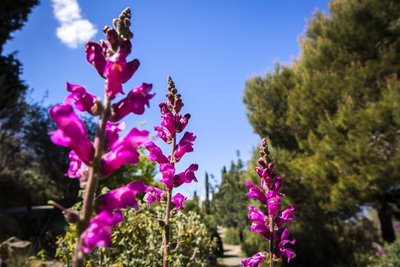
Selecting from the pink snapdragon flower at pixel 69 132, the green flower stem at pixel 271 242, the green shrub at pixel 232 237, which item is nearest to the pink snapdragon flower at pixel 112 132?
the pink snapdragon flower at pixel 69 132

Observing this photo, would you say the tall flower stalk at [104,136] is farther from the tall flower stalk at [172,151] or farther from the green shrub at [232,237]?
the green shrub at [232,237]

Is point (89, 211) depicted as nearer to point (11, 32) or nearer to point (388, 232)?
point (388, 232)

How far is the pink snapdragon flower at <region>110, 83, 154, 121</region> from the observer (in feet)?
4.87

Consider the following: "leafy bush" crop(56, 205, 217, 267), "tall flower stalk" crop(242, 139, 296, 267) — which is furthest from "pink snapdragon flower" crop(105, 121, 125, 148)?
"leafy bush" crop(56, 205, 217, 267)

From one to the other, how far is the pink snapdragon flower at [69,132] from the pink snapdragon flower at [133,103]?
0.17m

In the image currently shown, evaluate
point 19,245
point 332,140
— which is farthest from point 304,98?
point 19,245

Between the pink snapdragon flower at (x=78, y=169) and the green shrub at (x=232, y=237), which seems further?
the green shrub at (x=232, y=237)

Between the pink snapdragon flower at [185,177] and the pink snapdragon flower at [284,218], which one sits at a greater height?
the pink snapdragon flower at [185,177]

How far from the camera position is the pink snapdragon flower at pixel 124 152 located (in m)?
1.37

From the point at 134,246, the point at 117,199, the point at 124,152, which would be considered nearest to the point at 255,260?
the point at 117,199

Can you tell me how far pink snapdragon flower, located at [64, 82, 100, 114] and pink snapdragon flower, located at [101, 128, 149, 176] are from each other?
0.81ft

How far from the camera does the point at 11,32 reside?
14438 millimetres

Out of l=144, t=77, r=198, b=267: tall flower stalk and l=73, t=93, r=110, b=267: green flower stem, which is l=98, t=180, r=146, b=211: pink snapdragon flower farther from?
l=144, t=77, r=198, b=267: tall flower stalk

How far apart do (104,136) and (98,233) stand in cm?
40
